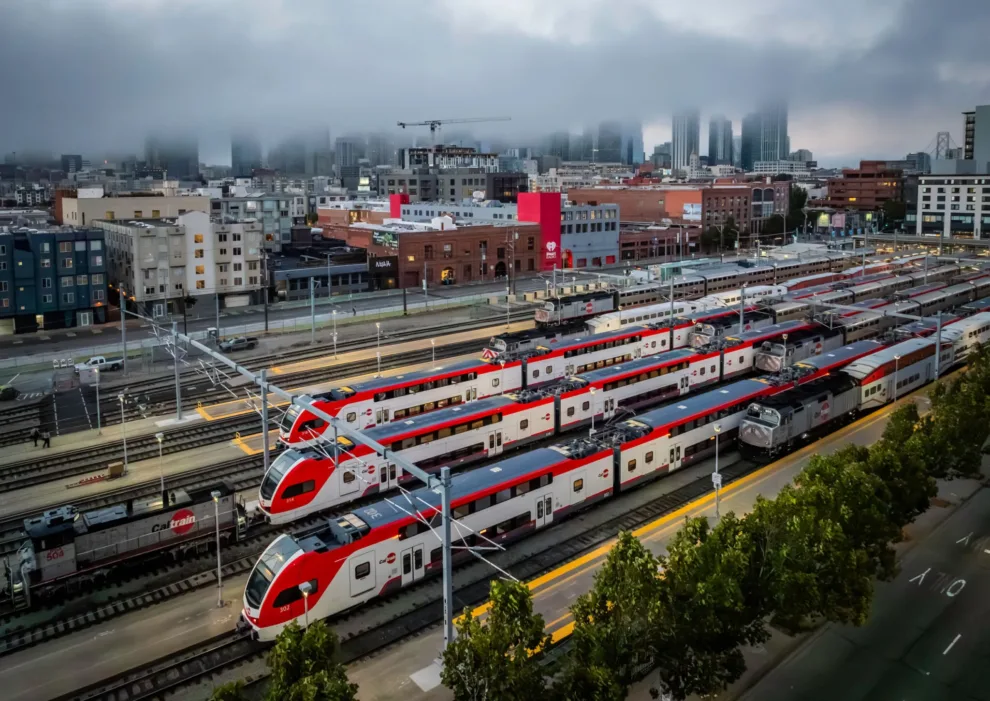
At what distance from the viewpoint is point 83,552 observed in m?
24.4

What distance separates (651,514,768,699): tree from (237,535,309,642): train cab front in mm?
9404

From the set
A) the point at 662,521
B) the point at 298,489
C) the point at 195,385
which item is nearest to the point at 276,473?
the point at 298,489

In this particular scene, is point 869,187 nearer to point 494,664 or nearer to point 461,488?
point 461,488

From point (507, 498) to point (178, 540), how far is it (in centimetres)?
1078

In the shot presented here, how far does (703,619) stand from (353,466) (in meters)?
15.8

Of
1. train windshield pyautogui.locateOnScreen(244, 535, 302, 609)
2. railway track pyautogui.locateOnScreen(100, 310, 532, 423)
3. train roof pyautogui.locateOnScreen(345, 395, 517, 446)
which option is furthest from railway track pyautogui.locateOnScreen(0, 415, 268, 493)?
train windshield pyautogui.locateOnScreen(244, 535, 302, 609)

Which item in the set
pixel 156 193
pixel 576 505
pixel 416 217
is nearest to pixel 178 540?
pixel 576 505

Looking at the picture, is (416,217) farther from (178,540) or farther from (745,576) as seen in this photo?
(745,576)

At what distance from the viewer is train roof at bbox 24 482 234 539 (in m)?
24.1

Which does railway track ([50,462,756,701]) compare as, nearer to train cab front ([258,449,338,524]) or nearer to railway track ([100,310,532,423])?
train cab front ([258,449,338,524])

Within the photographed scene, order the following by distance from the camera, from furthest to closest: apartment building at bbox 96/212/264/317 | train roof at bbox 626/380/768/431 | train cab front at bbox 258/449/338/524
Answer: apartment building at bbox 96/212/264/317, train roof at bbox 626/380/768/431, train cab front at bbox 258/449/338/524

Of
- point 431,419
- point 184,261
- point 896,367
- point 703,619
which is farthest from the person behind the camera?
point 184,261

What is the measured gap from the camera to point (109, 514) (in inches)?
1009

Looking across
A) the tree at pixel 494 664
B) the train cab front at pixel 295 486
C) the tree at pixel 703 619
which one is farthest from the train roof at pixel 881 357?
the tree at pixel 494 664
